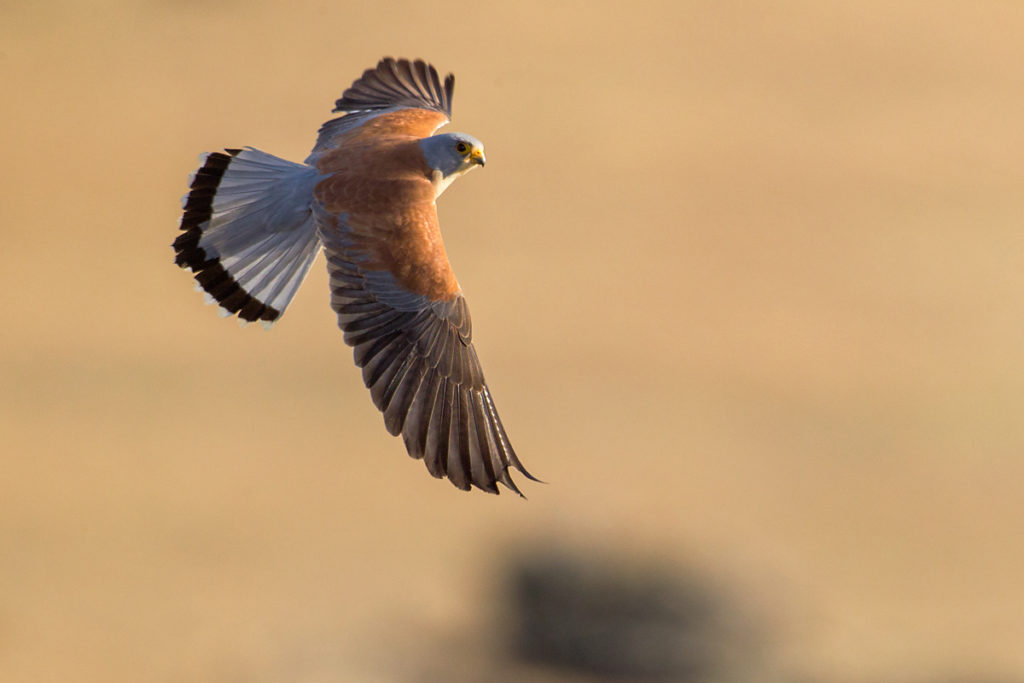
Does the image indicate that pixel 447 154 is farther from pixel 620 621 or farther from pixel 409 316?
pixel 620 621

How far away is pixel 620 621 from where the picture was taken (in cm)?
802

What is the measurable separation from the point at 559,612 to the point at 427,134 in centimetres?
340

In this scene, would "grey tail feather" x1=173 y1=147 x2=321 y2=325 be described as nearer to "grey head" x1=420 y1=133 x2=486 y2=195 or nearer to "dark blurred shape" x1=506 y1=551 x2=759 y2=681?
"grey head" x1=420 y1=133 x2=486 y2=195

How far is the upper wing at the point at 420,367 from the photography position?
4832mm

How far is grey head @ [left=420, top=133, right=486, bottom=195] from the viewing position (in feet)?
17.6

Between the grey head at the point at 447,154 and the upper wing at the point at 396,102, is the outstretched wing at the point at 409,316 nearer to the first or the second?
the grey head at the point at 447,154

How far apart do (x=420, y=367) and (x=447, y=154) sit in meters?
0.99

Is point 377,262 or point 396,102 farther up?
point 396,102

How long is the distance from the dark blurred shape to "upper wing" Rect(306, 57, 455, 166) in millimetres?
3122

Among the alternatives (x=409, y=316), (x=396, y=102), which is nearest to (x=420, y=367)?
(x=409, y=316)

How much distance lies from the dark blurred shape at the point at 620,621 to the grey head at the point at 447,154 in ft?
11.2

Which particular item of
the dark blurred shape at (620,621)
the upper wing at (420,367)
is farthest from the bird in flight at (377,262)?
the dark blurred shape at (620,621)

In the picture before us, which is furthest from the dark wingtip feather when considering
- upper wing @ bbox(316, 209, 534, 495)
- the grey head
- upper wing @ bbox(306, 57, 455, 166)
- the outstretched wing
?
upper wing @ bbox(316, 209, 534, 495)

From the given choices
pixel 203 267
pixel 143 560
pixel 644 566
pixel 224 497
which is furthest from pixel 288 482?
pixel 203 267
